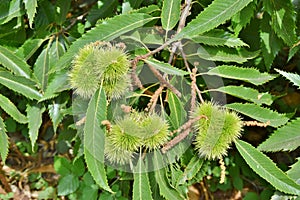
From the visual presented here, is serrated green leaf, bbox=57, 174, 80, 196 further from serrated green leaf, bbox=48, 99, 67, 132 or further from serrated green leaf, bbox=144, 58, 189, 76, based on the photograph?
serrated green leaf, bbox=144, 58, 189, 76

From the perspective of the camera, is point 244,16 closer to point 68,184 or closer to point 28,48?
point 28,48

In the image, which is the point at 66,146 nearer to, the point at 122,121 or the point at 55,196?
the point at 55,196

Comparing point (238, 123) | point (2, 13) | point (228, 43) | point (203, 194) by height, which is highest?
point (2, 13)

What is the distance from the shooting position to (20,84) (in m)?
1.39

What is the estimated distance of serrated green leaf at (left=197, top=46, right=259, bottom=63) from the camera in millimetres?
1277

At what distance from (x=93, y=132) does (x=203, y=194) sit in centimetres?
113

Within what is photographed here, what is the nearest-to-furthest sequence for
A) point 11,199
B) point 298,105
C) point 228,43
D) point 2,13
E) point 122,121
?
point 122,121
point 228,43
point 2,13
point 298,105
point 11,199

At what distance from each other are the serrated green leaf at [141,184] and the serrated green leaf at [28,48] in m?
0.55

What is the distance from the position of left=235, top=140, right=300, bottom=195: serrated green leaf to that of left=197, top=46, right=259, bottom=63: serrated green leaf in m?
→ 0.25

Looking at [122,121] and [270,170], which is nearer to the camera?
[122,121]

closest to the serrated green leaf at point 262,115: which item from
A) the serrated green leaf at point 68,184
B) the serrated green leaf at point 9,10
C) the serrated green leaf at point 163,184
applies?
the serrated green leaf at point 163,184

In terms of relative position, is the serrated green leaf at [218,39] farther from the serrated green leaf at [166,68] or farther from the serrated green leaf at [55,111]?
the serrated green leaf at [55,111]

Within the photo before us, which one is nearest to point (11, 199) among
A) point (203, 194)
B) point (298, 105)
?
point (203, 194)

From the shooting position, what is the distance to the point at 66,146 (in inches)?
84.7
